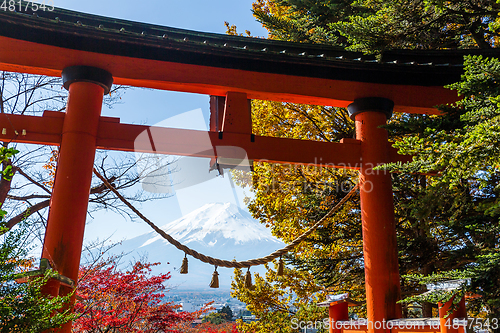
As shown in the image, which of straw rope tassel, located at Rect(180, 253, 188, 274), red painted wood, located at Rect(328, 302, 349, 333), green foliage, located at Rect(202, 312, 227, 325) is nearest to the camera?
straw rope tassel, located at Rect(180, 253, 188, 274)

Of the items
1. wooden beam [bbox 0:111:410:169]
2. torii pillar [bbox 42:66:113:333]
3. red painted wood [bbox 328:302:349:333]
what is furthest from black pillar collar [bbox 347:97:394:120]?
torii pillar [bbox 42:66:113:333]

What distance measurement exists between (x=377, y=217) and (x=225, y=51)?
8.16ft

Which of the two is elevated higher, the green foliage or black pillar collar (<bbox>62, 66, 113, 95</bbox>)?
black pillar collar (<bbox>62, 66, 113, 95</bbox>)

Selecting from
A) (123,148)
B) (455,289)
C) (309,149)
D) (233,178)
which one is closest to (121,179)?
(233,178)

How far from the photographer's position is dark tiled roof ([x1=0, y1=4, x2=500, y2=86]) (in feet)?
11.8

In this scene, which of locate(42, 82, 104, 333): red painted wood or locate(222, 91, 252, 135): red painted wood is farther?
locate(222, 91, 252, 135): red painted wood

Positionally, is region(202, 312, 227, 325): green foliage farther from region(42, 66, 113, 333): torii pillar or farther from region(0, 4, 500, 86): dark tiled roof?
region(0, 4, 500, 86): dark tiled roof

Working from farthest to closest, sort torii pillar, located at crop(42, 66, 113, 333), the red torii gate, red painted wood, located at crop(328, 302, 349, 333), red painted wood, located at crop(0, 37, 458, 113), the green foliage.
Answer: the green foliage
red painted wood, located at crop(328, 302, 349, 333)
red painted wood, located at crop(0, 37, 458, 113)
the red torii gate
torii pillar, located at crop(42, 66, 113, 333)

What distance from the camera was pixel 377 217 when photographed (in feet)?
13.1

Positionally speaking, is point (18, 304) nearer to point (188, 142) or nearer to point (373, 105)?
point (188, 142)

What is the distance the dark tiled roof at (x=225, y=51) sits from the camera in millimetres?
3602

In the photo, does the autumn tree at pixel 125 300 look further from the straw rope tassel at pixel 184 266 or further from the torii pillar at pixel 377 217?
the torii pillar at pixel 377 217

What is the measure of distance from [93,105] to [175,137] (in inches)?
33.6

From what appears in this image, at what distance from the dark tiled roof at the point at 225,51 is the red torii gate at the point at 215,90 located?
1 centimetres
